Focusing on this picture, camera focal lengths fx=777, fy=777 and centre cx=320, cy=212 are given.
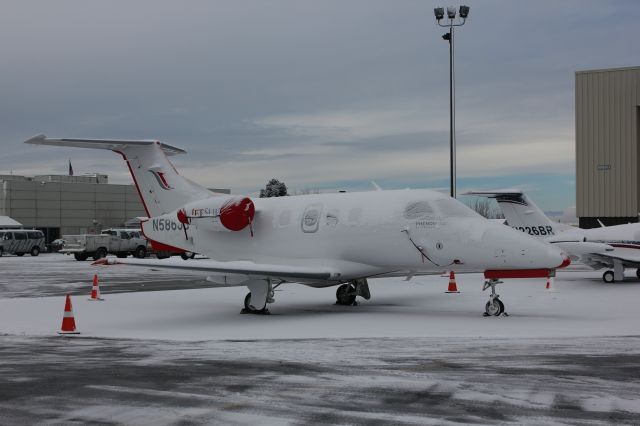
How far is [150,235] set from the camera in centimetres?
2158

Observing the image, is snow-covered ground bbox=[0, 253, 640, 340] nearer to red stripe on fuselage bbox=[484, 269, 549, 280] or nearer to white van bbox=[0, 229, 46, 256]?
red stripe on fuselage bbox=[484, 269, 549, 280]

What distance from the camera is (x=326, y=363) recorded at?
33.8 ft

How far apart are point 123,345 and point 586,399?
742 cm

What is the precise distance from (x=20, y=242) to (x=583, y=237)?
44185 mm

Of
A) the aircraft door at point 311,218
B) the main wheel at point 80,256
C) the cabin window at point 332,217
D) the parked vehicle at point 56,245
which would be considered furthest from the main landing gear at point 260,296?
the parked vehicle at point 56,245

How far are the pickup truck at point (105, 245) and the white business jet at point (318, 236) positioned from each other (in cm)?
2814

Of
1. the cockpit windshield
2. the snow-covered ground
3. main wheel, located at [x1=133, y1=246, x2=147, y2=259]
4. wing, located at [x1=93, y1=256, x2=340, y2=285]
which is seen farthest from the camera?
main wheel, located at [x1=133, y1=246, x2=147, y2=259]

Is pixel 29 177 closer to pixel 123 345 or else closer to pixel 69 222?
pixel 69 222

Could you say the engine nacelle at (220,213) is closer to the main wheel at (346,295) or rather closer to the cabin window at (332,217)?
the cabin window at (332,217)

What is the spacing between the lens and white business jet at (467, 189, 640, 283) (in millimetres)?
27453

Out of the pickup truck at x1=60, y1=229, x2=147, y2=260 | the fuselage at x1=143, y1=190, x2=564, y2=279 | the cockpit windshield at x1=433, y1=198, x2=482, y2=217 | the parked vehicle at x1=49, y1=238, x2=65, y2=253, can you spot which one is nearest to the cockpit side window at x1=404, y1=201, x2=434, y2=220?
the fuselage at x1=143, y1=190, x2=564, y2=279

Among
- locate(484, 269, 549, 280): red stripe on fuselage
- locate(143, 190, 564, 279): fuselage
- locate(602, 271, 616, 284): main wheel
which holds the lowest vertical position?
locate(602, 271, 616, 284): main wheel

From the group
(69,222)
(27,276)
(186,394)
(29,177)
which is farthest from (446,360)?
(29,177)

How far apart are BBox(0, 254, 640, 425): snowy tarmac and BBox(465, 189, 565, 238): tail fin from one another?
8.73m
